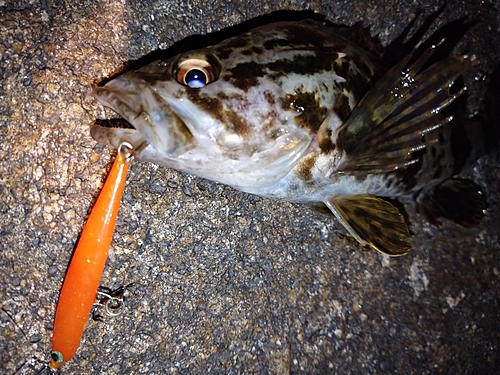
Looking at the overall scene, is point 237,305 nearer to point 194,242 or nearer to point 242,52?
point 194,242

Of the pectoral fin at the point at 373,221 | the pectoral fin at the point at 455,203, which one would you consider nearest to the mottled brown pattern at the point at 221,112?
the pectoral fin at the point at 373,221

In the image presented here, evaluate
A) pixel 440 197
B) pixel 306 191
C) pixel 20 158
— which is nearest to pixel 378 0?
pixel 440 197

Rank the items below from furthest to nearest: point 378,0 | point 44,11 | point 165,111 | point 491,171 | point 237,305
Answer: point 491,171, point 378,0, point 237,305, point 44,11, point 165,111

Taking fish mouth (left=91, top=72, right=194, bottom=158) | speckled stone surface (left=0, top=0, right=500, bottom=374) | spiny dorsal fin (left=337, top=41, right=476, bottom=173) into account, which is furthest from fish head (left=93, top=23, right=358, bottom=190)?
speckled stone surface (left=0, top=0, right=500, bottom=374)

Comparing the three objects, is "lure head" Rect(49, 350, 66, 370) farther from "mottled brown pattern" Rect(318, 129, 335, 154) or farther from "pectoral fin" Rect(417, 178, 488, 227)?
"pectoral fin" Rect(417, 178, 488, 227)

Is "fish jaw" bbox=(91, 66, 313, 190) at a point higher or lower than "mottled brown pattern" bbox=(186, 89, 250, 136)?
lower

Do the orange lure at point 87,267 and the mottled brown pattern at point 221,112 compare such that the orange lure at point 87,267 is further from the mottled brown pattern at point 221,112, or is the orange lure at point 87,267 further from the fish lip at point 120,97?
the mottled brown pattern at point 221,112
